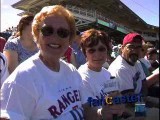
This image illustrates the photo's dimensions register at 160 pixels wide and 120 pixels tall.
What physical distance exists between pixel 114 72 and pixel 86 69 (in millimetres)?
629

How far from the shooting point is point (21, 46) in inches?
146

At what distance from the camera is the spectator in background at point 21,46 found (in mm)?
3619

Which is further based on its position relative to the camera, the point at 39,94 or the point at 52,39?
the point at 52,39

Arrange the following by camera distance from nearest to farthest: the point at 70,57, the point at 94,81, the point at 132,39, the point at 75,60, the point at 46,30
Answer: the point at 46,30 → the point at 94,81 → the point at 132,39 → the point at 70,57 → the point at 75,60

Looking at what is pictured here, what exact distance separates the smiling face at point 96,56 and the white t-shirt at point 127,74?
1.50 feet

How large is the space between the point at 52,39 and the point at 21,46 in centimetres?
188

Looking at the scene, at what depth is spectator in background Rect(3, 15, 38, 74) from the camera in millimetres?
3619

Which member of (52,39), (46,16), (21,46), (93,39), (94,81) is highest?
(46,16)

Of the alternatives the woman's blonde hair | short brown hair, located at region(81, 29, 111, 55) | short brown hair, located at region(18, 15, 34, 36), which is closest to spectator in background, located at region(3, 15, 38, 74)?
short brown hair, located at region(18, 15, 34, 36)

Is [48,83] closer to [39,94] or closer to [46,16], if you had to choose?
[39,94]

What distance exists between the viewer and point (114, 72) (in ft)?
10.6

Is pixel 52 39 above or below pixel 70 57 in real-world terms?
above

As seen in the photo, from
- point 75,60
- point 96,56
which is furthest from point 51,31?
point 75,60

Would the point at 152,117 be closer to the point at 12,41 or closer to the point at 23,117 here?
the point at 23,117
